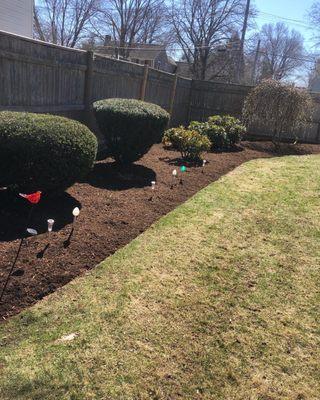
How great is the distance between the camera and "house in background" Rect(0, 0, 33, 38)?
13.8m

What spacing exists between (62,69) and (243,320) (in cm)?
548

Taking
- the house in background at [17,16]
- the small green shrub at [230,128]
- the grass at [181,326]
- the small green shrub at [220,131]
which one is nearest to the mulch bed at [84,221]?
the grass at [181,326]

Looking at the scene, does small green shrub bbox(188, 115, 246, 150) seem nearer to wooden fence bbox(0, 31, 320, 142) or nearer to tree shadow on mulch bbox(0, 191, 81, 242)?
wooden fence bbox(0, 31, 320, 142)

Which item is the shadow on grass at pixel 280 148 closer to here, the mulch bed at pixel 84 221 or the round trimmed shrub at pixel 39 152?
the mulch bed at pixel 84 221

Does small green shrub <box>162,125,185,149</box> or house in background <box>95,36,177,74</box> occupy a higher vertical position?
house in background <box>95,36,177,74</box>

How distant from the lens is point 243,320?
3.24 metres

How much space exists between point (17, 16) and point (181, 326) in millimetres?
14722

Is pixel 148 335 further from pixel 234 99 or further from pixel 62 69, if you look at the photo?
pixel 234 99

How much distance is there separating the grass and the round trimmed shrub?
1180 mm

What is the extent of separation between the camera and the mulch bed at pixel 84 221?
3.45 m

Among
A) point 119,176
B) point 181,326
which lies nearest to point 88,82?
point 119,176

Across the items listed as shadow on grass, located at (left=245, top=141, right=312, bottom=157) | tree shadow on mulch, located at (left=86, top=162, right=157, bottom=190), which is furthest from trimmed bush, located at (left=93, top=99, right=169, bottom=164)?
shadow on grass, located at (left=245, top=141, right=312, bottom=157)

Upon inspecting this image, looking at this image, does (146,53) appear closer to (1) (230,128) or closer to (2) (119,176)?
(1) (230,128)

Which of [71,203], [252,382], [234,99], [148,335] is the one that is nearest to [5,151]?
[71,203]
